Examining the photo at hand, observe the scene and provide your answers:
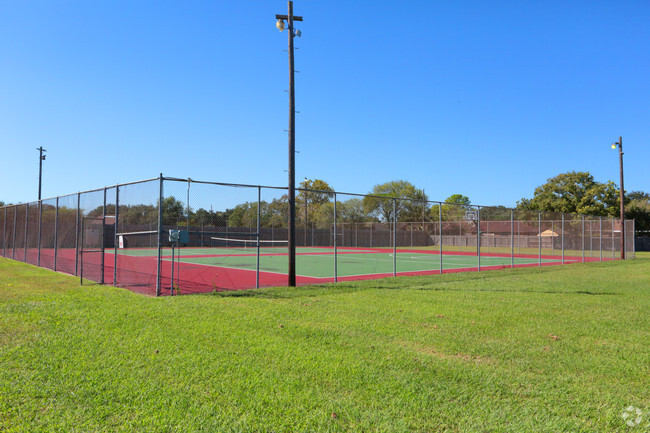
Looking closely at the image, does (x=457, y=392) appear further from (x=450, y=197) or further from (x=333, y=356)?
(x=450, y=197)

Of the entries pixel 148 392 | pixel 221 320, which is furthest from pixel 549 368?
pixel 221 320

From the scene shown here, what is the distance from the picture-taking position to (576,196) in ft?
157

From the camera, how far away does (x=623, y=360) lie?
462 centimetres

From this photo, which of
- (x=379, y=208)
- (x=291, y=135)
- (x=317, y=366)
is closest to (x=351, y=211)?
(x=379, y=208)

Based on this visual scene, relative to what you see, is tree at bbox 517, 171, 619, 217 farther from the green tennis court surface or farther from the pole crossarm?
the pole crossarm

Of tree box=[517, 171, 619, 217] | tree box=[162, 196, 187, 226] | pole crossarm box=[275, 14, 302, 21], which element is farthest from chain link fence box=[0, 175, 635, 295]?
tree box=[517, 171, 619, 217]

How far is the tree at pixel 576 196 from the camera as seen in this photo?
151 ft

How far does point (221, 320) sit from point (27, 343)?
234cm

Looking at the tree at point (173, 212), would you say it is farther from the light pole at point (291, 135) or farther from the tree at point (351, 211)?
the tree at point (351, 211)

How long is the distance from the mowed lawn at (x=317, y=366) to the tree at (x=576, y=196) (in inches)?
1738

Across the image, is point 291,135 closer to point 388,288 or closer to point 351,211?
point 388,288

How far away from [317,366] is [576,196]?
51.7 meters

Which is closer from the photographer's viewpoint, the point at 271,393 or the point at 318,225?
the point at 271,393

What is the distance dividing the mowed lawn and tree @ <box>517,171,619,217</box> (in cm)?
4416
